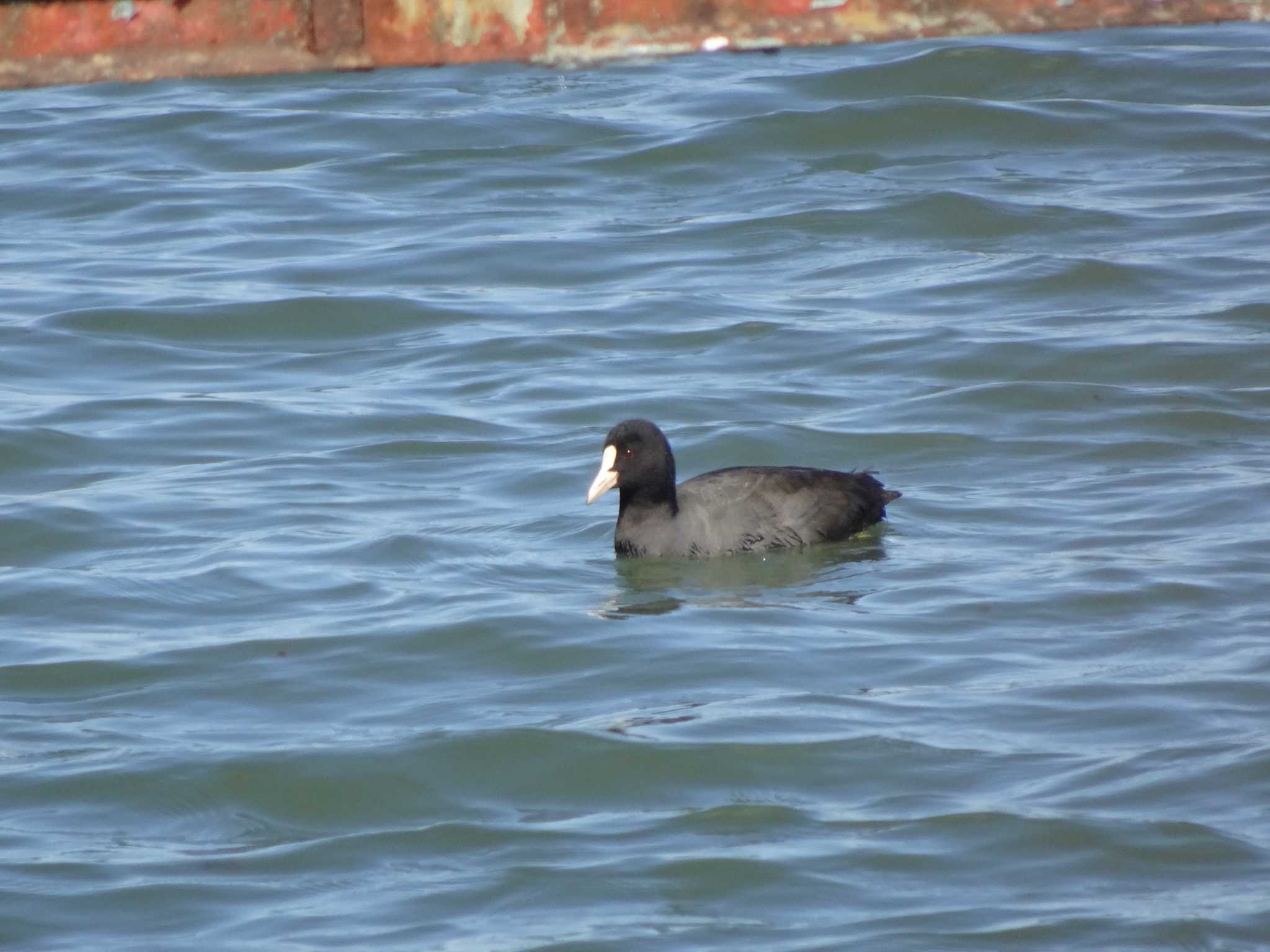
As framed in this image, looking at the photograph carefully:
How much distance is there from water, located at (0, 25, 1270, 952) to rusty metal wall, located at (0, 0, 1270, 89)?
7.56 feet

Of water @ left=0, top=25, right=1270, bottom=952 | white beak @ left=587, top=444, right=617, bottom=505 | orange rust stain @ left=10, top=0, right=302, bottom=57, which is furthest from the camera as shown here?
white beak @ left=587, top=444, right=617, bottom=505

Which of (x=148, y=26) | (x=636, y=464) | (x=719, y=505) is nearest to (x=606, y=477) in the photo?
(x=636, y=464)

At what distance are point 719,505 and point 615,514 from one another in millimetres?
1094

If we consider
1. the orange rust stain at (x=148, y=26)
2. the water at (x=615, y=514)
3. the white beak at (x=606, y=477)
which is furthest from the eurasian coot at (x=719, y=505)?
the orange rust stain at (x=148, y=26)

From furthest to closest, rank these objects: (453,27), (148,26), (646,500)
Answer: (646,500) < (453,27) < (148,26)

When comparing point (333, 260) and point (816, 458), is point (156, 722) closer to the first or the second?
point (816, 458)

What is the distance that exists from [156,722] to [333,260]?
7858mm

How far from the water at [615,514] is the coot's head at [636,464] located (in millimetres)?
373

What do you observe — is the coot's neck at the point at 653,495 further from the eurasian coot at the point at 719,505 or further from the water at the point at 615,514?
the water at the point at 615,514

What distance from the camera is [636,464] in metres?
9.42

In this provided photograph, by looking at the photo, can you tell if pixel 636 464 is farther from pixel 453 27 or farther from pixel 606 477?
pixel 453 27

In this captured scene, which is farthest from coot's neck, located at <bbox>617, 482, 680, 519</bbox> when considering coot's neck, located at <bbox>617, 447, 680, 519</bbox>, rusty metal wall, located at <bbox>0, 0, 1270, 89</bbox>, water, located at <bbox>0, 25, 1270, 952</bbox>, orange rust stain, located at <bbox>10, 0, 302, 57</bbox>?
orange rust stain, located at <bbox>10, 0, 302, 57</bbox>

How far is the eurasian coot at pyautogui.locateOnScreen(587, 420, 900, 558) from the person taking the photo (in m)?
9.39

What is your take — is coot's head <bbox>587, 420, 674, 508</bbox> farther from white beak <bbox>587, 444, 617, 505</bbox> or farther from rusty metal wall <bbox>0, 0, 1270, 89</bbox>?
rusty metal wall <bbox>0, 0, 1270, 89</bbox>
